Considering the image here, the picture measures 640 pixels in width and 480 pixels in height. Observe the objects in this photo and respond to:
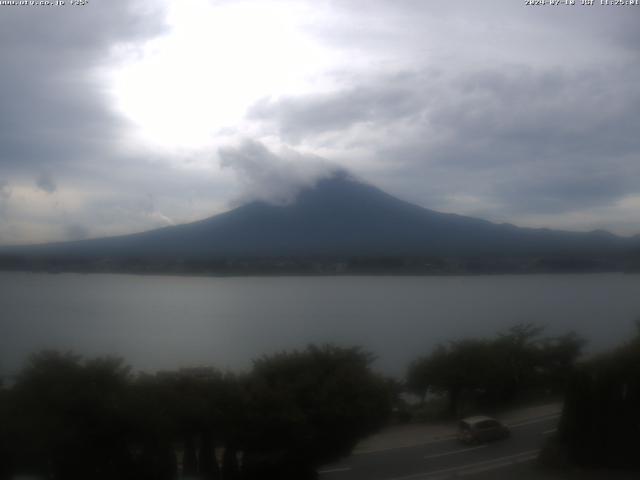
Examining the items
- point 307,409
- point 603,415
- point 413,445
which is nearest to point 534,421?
point 603,415

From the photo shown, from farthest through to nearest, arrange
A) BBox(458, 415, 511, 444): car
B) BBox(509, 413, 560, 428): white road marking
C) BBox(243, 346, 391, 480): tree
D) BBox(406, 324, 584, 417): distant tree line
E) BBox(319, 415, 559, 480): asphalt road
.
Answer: BBox(406, 324, 584, 417): distant tree line → BBox(509, 413, 560, 428): white road marking → BBox(458, 415, 511, 444): car → BBox(243, 346, 391, 480): tree → BBox(319, 415, 559, 480): asphalt road

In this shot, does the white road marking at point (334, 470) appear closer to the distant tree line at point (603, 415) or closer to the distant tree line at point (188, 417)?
the distant tree line at point (188, 417)

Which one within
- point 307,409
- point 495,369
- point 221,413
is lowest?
point 495,369

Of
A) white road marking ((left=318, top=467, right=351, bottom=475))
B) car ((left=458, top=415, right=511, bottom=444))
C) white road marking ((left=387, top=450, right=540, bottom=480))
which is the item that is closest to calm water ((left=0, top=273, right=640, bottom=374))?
white road marking ((left=318, top=467, right=351, bottom=475))

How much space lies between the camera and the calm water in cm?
1268

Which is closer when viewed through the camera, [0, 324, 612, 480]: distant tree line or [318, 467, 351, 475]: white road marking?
[0, 324, 612, 480]: distant tree line

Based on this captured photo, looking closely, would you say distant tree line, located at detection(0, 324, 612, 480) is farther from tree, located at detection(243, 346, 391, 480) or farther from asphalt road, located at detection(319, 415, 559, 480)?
asphalt road, located at detection(319, 415, 559, 480)

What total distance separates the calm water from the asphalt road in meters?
2.48

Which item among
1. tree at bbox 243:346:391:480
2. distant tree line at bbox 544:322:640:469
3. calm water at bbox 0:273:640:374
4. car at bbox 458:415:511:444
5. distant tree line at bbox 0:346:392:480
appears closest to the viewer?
distant tree line at bbox 0:346:392:480

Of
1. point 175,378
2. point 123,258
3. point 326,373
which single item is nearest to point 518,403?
point 326,373

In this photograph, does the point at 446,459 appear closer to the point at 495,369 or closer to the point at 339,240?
the point at 495,369

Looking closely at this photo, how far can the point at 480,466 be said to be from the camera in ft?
25.5

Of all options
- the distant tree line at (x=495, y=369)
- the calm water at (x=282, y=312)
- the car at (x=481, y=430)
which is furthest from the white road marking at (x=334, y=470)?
the distant tree line at (x=495, y=369)

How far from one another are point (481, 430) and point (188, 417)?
4.04 metres
